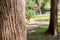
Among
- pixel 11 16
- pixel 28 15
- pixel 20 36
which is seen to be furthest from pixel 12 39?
pixel 28 15

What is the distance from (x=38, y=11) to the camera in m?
48.4

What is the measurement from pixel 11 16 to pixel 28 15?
2151 centimetres

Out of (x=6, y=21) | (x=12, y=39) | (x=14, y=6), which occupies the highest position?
(x=14, y=6)

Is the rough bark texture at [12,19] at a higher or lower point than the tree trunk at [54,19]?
higher

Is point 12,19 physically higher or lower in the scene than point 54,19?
higher

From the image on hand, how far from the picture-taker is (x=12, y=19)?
2662 mm

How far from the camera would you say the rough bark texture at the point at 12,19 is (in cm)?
263

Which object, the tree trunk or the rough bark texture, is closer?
the rough bark texture

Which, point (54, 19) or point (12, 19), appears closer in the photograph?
point (12, 19)

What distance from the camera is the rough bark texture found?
2635 millimetres

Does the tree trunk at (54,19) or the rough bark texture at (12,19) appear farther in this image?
the tree trunk at (54,19)

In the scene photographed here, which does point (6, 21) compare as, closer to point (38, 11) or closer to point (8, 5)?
point (8, 5)

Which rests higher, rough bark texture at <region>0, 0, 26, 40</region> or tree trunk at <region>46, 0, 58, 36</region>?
rough bark texture at <region>0, 0, 26, 40</region>

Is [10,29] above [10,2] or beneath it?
beneath
